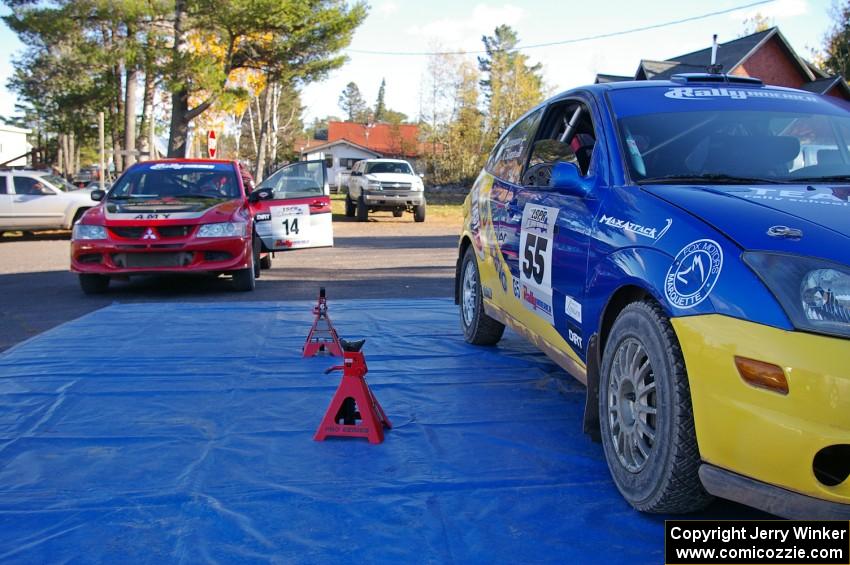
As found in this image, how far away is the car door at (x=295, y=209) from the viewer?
10703mm

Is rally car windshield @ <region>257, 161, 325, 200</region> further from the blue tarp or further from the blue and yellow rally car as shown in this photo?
the blue and yellow rally car

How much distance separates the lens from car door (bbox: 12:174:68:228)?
18609 millimetres

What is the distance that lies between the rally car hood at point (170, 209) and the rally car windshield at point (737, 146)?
20.9 feet

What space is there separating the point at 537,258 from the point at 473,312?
1.89 m

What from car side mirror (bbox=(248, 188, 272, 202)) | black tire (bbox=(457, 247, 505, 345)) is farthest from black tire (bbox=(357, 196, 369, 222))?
black tire (bbox=(457, 247, 505, 345))

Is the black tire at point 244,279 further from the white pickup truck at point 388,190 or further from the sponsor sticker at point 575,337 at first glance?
the white pickup truck at point 388,190

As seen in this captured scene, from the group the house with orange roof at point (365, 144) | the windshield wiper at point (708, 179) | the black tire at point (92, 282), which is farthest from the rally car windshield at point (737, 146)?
the house with orange roof at point (365, 144)

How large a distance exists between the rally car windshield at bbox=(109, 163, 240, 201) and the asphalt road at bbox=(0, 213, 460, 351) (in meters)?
1.17

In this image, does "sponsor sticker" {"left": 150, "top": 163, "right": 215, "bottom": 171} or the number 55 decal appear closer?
the number 55 decal

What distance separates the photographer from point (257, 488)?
134 inches

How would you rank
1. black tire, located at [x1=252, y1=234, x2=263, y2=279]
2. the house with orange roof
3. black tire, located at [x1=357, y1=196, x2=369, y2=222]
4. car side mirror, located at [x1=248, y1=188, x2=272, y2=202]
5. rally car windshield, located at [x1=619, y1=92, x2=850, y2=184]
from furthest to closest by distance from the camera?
1. the house with orange roof
2. black tire, located at [x1=357, y1=196, x2=369, y2=222]
3. black tire, located at [x1=252, y1=234, x2=263, y2=279]
4. car side mirror, located at [x1=248, y1=188, x2=272, y2=202]
5. rally car windshield, located at [x1=619, y1=92, x2=850, y2=184]

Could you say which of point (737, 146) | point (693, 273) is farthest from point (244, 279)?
point (693, 273)

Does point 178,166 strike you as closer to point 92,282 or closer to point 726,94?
point 92,282

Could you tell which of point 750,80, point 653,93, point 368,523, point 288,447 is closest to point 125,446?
point 288,447
